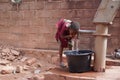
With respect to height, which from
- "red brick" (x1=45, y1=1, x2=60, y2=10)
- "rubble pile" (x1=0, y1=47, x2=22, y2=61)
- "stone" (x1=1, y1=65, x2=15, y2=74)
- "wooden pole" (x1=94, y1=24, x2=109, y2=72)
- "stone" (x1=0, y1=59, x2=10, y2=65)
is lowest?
"stone" (x1=1, y1=65, x2=15, y2=74)

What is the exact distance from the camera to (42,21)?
23.1 feet

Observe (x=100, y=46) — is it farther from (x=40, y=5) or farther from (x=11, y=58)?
(x=11, y=58)

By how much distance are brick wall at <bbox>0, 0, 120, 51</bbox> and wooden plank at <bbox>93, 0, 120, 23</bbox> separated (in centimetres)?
253

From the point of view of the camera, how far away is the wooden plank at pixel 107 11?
11.5 feet

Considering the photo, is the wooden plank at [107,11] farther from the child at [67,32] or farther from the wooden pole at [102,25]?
the child at [67,32]

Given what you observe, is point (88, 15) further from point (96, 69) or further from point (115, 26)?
point (96, 69)

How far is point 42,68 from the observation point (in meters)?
6.49

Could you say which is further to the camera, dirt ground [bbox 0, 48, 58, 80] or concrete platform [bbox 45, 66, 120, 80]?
dirt ground [bbox 0, 48, 58, 80]

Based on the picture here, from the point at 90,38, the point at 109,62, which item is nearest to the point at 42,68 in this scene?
the point at 90,38

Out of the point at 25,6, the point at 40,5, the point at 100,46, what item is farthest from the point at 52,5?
the point at 100,46

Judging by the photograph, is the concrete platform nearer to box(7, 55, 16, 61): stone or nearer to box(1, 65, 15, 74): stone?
box(1, 65, 15, 74): stone

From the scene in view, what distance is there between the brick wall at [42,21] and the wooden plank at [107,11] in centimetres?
253

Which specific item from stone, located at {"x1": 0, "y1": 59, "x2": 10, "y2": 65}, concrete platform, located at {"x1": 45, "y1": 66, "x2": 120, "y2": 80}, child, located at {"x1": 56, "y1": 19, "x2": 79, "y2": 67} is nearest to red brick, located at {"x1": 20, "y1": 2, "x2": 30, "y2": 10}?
stone, located at {"x1": 0, "y1": 59, "x2": 10, "y2": 65}

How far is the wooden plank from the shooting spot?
11.5ft
